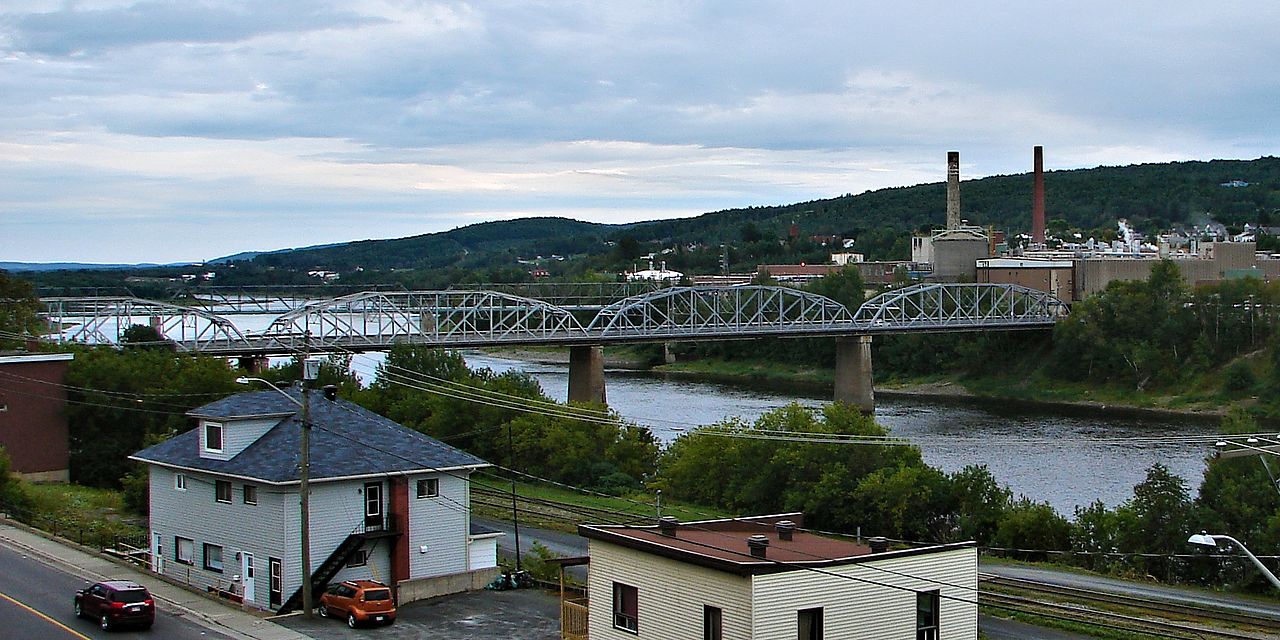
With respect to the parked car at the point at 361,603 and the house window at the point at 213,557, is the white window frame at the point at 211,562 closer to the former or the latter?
the house window at the point at 213,557

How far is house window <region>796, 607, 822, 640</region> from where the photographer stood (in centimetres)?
2281

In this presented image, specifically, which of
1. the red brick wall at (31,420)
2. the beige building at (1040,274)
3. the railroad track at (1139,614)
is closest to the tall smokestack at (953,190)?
the beige building at (1040,274)

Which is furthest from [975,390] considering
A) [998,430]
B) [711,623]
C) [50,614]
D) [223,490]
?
[711,623]

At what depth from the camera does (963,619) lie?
24.5 metres

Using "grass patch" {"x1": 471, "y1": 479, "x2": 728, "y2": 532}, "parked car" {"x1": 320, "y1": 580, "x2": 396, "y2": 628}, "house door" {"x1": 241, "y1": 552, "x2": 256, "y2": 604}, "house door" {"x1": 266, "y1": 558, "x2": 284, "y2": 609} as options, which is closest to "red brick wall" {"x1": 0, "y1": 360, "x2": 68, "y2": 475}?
"grass patch" {"x1": 471, "y1": 479, "x2": 728, "y2": 532}

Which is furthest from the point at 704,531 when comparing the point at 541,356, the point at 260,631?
the point at 541,356

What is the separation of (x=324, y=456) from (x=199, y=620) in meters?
5.24

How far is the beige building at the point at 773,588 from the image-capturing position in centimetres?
2259

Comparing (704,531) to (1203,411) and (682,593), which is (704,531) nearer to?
(682,593)

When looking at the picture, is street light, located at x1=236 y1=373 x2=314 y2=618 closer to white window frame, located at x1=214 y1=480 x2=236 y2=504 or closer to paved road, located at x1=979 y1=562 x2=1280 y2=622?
white window frame, located at x1=214 y1=480 x2=236 y2=504

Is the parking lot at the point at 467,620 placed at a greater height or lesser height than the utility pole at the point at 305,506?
lesser

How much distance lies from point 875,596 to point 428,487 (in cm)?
1488

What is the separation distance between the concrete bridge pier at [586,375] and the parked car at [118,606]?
239 feet

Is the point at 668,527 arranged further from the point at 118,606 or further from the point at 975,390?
the point at 975,390
